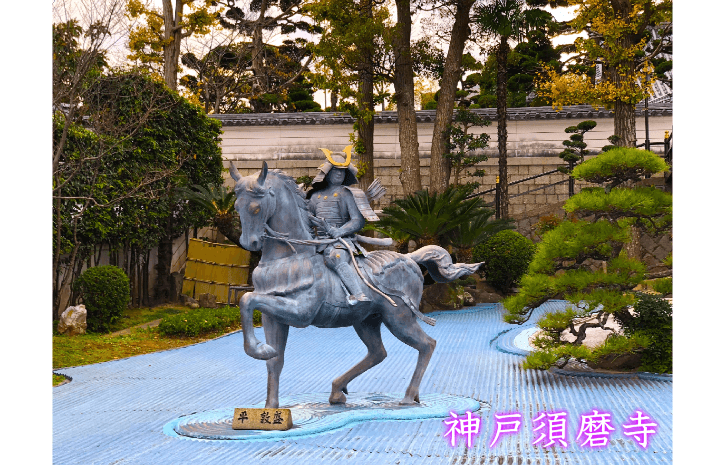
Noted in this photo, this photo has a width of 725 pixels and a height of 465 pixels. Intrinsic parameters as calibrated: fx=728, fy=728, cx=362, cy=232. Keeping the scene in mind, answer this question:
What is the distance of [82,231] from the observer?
1270 centimetres

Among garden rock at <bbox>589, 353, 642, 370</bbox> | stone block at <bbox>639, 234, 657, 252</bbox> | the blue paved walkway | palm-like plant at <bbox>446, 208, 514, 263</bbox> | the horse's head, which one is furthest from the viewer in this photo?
stone block at <bbox>639, 234, 657, 252</bbox>

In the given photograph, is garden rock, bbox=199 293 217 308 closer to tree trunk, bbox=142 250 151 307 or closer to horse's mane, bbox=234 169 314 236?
tree trunk, bbox=142 250 151 307

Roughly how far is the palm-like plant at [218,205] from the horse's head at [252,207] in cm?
852

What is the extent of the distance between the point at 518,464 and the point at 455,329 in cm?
715

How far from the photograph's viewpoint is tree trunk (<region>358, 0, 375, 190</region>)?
17047 mm

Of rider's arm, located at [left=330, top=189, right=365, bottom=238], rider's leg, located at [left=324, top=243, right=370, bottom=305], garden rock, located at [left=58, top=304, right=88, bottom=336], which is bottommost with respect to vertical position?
garden rock, located at [left=58, top=304, right=88, bottom=336]

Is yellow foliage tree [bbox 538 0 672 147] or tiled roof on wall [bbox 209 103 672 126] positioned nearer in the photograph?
yellow foliage tree [bbox 538 0 672 147]

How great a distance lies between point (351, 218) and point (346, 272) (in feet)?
1.81

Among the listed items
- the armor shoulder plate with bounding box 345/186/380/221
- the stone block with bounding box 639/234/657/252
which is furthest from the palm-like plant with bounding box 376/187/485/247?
the armor shoulder plate with bounding box 345/186/380/221

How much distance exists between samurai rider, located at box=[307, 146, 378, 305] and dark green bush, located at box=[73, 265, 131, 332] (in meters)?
6.83

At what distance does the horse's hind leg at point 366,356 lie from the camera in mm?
6566

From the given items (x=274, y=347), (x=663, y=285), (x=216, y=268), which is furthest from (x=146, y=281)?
(x=663, y=285)

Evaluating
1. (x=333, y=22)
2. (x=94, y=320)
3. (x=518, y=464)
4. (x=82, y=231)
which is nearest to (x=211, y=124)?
(x=333, y=22)

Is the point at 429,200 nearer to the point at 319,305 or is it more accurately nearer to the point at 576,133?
the point at 576,133
